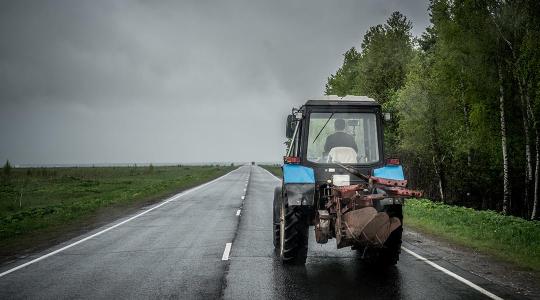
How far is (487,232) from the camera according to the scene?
11.4 m

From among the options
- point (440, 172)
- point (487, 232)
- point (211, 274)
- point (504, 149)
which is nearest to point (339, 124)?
point (211, 274)

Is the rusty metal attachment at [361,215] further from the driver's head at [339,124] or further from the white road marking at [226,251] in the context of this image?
the white road marking at [226,251]

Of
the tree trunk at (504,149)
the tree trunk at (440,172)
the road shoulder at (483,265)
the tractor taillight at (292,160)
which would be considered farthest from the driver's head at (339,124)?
the tree trunk at (440,172)

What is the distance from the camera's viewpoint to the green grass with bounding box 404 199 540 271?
8898 millimetres

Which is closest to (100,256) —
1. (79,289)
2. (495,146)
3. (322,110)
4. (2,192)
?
(79,289)

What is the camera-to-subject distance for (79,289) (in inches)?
244

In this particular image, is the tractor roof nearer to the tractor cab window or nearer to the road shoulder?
the tractor cab window

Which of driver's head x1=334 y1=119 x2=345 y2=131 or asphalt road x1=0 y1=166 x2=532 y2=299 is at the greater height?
driver's head x1=334 y1=119 x2=345 y2=131

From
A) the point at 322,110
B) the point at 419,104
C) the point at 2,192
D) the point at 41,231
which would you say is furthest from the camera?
the point at 2,192

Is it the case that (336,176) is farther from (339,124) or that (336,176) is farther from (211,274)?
(211,274)

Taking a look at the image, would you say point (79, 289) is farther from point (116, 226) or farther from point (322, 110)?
point (116, 226)

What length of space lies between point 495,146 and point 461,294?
63.1 ft

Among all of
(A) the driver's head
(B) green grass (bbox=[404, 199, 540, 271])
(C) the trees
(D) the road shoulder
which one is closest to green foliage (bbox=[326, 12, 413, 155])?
(C) the trees

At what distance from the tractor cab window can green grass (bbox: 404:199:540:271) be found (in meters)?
3.86
